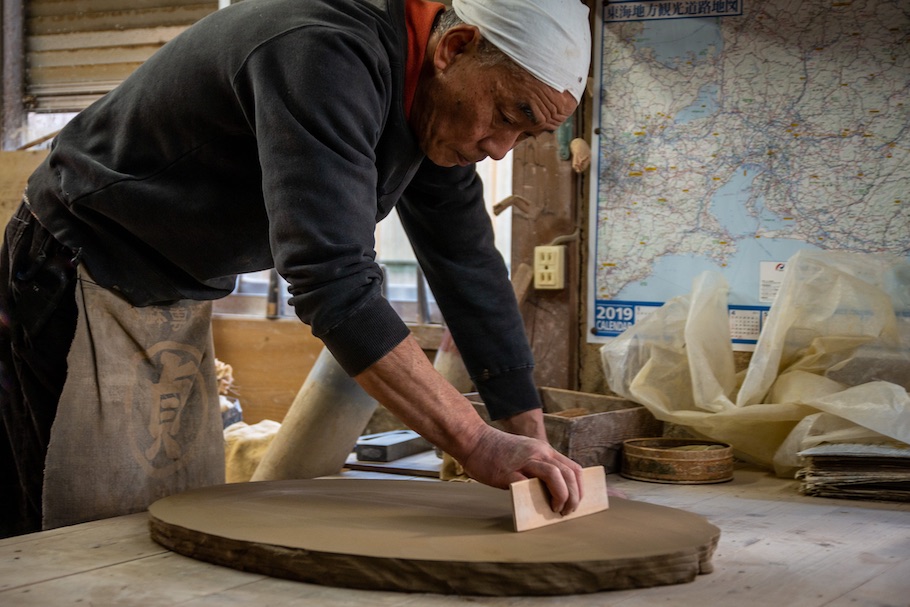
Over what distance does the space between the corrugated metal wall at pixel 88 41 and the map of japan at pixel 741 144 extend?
76.8 inches

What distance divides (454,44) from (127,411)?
2.83 ft

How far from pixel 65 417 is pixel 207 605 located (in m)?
0.69

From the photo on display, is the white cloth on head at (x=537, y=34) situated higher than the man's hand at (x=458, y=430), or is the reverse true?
the white cloth on head at (x=537, y=34)

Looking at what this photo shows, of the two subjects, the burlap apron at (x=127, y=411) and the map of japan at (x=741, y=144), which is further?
the map of japan at (x=741, y=144)

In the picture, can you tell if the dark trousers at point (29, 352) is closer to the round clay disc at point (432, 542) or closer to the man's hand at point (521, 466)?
the round clay disc at point (432, 542)

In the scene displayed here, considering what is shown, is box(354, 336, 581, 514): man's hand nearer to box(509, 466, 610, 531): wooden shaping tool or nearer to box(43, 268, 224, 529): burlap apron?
box(509, 466, 610, 531): wooden shaping tool

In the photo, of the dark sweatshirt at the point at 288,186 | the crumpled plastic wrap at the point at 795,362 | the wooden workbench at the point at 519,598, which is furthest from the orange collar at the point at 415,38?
the crumpled plastic wrap at the point at 795,362

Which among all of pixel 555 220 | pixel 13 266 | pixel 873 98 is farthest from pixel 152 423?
pixel 873 98

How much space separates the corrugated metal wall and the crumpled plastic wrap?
7.97 feet

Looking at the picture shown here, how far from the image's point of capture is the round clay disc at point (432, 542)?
1.19m

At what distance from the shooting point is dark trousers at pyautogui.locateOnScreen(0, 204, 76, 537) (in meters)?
1.70

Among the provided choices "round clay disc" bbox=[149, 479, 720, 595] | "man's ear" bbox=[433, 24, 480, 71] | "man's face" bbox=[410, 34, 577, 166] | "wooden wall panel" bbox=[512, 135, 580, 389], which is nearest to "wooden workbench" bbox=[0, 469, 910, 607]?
"round clay disc" bbox=[149, 479, 720, 595]

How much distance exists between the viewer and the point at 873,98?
2.34m

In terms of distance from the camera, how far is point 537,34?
57.8 inches
